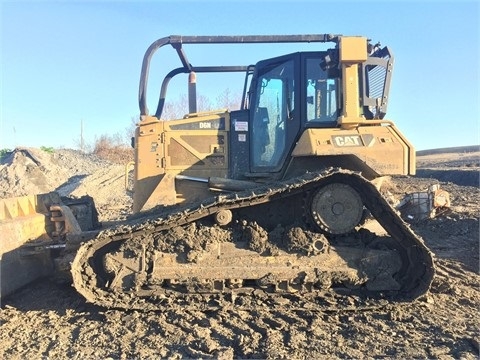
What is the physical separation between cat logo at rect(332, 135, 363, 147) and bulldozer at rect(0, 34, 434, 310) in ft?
0.05

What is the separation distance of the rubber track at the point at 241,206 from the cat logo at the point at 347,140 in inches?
16.4

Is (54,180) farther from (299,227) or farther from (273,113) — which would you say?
(299,227)

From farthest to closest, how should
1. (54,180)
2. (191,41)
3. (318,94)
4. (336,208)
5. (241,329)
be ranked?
(54,180), (191,41), (318,94), (336,208), (241,329)

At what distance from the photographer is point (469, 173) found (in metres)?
20.5

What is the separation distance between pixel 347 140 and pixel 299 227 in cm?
115

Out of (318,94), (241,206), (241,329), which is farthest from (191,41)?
(241,329)

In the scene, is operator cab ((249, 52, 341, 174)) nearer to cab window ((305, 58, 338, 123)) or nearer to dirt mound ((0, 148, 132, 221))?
cab window ((305, 58, 338, 123))

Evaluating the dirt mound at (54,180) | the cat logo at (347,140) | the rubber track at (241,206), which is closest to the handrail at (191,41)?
the cat logo at (347,140)

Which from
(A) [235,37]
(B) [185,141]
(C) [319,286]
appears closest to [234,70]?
(A) [235,37]

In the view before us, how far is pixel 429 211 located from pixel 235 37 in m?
6.63

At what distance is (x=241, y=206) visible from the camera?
17.1 feet

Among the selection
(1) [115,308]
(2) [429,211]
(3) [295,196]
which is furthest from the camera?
(2) [429,211]

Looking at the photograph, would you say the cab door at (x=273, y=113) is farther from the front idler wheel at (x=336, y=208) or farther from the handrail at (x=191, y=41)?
the front idler wheel at (x=336, y=208)

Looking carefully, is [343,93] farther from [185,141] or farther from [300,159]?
[185,141]
